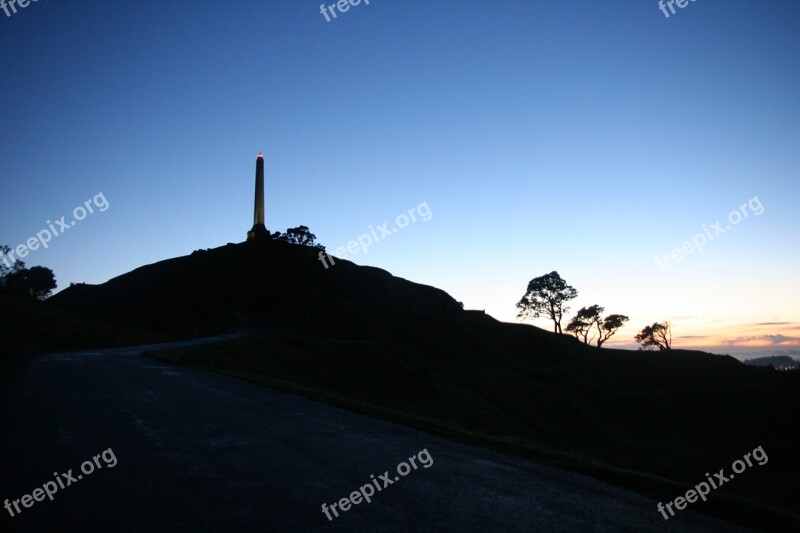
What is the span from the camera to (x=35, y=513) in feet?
19.1

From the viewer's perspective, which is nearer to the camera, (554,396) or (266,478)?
(266,478)

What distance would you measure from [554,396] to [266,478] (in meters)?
41.2

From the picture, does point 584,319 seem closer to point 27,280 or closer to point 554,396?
point 554,396

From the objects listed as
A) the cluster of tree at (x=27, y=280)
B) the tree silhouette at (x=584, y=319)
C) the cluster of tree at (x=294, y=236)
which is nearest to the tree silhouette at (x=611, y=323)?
the tree silhouette at (x=584, y=319)

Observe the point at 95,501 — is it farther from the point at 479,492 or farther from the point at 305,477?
the point at 479,492

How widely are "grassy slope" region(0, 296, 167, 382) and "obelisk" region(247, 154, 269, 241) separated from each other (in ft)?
202

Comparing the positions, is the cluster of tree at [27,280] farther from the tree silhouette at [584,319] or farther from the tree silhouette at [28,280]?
the tree silhouette at [584,319]

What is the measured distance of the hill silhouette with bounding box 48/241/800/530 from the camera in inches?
588

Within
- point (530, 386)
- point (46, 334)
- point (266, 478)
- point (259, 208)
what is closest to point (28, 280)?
point (259, 208)

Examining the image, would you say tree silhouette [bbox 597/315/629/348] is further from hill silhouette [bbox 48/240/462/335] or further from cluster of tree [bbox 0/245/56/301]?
cluster of tree [bbox 0/245/56/301]

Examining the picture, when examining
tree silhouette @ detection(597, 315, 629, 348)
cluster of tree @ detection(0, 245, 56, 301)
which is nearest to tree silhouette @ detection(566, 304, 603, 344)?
tree silhouette @ detection(597, 315, 629, 348)

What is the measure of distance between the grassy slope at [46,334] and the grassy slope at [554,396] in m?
13.4

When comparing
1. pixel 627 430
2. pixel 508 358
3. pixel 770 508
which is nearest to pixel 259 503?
pixel 770 508

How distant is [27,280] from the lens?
11431cm
